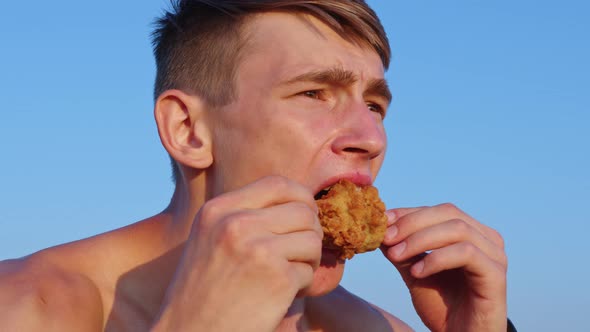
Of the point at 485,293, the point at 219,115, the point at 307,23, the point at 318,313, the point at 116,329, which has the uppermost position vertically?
the point at 307,23

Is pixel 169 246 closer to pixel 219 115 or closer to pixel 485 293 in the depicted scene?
pixel 219 115

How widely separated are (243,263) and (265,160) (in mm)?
1080

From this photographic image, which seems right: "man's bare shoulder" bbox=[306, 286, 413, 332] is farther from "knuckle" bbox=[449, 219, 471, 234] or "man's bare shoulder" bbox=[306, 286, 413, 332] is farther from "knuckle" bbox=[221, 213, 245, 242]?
"knuckle" bbox=[221, 213, 245, 242]

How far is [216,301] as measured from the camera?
2.86 meters

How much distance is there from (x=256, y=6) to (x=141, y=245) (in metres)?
1.51

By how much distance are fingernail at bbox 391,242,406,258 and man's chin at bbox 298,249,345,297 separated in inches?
10.6

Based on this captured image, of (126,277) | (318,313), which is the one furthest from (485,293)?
(126,277)

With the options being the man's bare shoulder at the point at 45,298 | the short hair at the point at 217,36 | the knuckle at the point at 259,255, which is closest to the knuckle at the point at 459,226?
the short hair at the point at 217,36

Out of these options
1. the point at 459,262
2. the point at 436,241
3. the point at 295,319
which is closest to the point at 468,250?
the point at 459,262

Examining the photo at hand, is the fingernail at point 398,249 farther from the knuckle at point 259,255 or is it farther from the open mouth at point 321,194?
the knuckle at point 259,255

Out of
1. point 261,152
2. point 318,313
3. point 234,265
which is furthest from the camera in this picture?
point 318,313

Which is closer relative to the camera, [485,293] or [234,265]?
[234,265]

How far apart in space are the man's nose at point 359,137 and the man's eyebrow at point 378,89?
22cm

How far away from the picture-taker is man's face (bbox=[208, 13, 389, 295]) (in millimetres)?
3744
